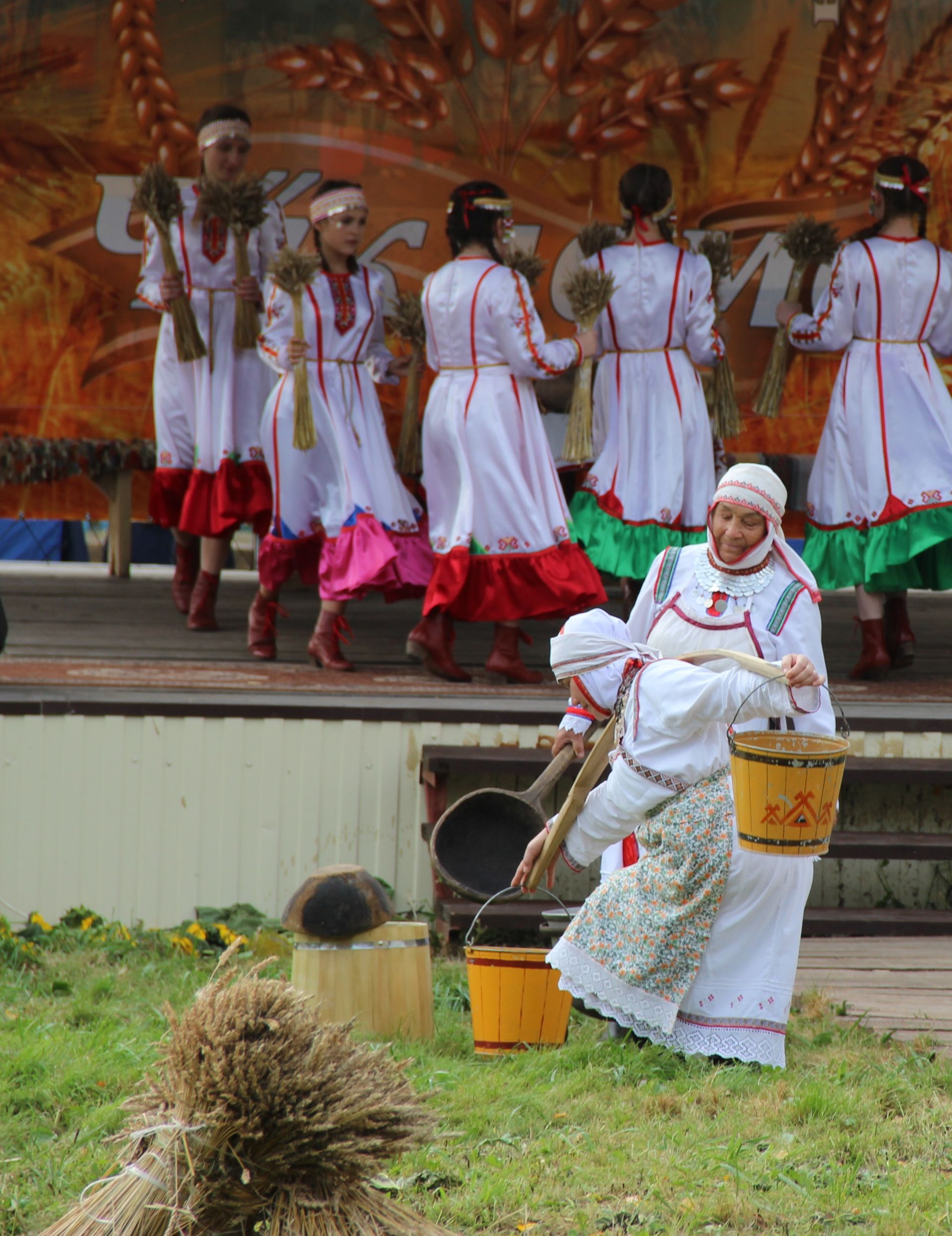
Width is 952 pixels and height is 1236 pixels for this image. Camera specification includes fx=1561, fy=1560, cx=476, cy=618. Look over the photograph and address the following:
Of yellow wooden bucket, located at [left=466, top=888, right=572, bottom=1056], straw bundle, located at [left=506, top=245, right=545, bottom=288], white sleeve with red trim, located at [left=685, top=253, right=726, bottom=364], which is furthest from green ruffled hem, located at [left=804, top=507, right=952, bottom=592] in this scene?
yellow wooden bucket, located at [left=466, top=888, right=572, bottom=1056]

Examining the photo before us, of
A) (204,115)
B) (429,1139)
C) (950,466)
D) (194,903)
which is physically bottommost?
(194,903)

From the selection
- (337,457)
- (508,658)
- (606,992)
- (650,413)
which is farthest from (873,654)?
(606,992)

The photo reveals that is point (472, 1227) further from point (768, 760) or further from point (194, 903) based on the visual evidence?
point (194, 903)

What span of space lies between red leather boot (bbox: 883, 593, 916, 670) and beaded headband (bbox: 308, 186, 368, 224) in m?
2.61

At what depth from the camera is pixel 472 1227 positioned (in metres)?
2.68

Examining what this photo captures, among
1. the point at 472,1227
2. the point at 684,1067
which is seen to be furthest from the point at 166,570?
the point at 472,1227

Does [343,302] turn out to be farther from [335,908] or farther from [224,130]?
[335,908]

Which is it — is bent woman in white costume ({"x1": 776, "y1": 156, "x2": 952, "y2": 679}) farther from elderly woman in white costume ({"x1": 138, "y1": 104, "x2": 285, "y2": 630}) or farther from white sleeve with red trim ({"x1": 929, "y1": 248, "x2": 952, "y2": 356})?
elderly woman in white costume ({"x1": 138, "y1": 104, "x2": 285, "y2": 630})

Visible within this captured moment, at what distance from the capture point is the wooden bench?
191 inches

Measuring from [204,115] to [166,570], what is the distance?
11.6 ft

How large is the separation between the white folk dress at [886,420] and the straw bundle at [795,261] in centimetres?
26

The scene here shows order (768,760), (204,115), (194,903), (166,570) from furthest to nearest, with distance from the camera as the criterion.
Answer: (166,570), (204,115), (194,903), (768,760)

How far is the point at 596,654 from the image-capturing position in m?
3.51

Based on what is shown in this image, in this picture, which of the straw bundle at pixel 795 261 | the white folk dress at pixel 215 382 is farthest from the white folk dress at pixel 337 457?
the straw bundle at pixel 795 261
